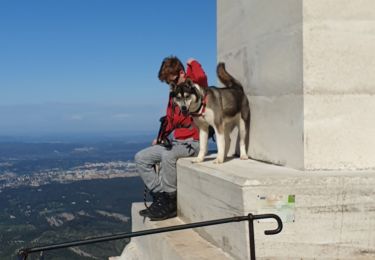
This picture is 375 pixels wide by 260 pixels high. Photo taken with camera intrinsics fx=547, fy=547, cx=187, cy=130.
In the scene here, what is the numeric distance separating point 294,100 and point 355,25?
0.86 m

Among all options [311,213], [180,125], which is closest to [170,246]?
[311,213]

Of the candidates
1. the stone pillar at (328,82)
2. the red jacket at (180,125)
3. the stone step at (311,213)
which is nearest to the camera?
the stone step at (311,213)

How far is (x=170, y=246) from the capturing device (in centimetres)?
530

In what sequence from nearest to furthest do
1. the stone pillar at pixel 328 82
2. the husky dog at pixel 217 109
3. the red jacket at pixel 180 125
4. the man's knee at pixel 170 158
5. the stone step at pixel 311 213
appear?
the stone step at pixel 311 213, the stone pillar at pixel 328 82, the husky dog at pixel 217 109, the man's knee at pixel 170 158, the red jacket at pixel 180 125

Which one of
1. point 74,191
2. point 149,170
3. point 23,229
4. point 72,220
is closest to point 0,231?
point 23,229

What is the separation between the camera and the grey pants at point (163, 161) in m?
6.48

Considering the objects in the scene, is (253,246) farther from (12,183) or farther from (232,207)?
(12,183)

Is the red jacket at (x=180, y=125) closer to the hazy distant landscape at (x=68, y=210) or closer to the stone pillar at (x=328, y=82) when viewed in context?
the stone pillar at (x=328, y=82)

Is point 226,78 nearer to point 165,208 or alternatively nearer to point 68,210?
point 165,208

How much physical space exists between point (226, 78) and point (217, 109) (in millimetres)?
852

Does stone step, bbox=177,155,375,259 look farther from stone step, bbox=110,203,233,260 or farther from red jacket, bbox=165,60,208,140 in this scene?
red jacket, bbox=165,60,208,140

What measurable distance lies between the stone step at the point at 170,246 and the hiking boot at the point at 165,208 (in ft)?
0.25

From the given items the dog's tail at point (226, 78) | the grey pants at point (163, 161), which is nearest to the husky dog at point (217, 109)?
the dog's tail at point (226, 78)

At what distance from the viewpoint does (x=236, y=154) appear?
6.60 meters
